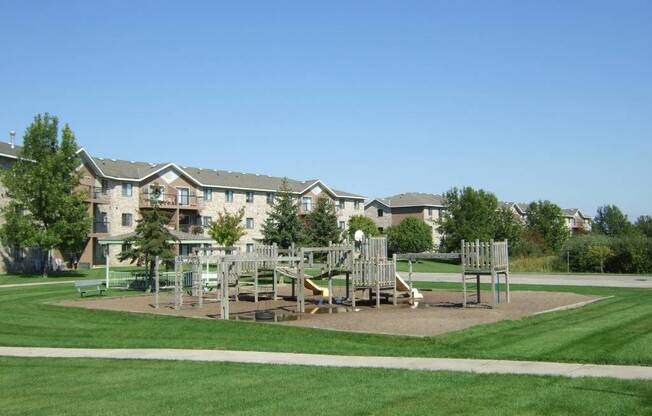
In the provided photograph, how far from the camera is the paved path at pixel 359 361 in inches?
452

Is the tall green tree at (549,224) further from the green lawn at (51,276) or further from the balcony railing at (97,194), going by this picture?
the green lawn at (51,276)

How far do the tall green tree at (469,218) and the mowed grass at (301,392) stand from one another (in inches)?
2447

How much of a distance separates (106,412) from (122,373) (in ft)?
10.3

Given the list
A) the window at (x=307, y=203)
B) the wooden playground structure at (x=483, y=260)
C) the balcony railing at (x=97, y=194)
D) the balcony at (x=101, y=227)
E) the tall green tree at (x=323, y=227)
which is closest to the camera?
the wooden playground structure at (x=483, y=260)

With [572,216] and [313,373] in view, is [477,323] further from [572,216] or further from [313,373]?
[572,216]

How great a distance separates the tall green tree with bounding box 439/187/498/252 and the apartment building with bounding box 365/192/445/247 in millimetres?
13718

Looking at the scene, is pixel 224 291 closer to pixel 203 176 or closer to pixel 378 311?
pixel 378 311

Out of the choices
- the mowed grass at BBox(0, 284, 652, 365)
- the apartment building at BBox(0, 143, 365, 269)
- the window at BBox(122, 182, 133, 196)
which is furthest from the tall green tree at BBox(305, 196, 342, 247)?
the mowed grass at BBox(0, 284, 652, 365)

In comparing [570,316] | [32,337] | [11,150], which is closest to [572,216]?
[11,150]

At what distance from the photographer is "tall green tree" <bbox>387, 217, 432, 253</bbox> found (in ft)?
255

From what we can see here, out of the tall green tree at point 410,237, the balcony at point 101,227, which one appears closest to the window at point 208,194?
the balcony at point 101,227

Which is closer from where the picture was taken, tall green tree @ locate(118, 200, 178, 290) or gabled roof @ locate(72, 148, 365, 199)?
tall green tree @ locate(118, 200, 178, 290)

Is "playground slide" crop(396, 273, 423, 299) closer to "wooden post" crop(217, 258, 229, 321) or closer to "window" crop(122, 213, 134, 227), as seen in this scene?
"wooden post" crop(217, 258, 229, 321)

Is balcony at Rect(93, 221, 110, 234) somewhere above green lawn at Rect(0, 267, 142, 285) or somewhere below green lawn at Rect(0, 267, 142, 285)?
above
